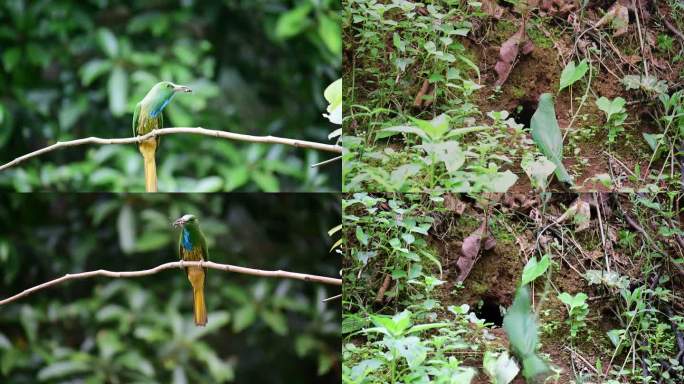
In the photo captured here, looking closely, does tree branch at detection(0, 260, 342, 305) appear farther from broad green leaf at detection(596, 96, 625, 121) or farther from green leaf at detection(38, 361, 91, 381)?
broad green leaf at detection(596, 96, 625, 121)

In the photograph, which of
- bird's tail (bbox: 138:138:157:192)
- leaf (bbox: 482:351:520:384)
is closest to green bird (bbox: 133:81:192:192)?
bird's tail (bbox: 138:138:157:192)

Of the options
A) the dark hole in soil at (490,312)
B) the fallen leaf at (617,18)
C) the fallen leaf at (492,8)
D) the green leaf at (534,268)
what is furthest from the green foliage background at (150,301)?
the fallen leaf at (617,18)

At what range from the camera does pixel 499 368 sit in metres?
1.68

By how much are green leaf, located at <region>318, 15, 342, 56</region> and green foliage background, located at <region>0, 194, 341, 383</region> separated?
357 millimetres

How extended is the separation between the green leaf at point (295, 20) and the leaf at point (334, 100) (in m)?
0.21

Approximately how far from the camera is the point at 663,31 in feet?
5.81

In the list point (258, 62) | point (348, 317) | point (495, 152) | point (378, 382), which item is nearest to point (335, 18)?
point (258, 62)

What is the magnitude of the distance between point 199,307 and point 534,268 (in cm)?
74

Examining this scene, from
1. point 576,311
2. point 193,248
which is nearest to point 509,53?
point 576,311

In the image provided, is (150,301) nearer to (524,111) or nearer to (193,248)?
(193,248)

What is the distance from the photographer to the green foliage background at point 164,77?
184cm

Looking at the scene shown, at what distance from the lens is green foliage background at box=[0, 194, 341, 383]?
1.85 metres

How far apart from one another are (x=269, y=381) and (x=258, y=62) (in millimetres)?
760

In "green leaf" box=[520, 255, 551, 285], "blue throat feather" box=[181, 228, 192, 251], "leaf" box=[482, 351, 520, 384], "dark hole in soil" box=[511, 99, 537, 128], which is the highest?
"dark hole in soil" box=[511, 99, 537, 128]
